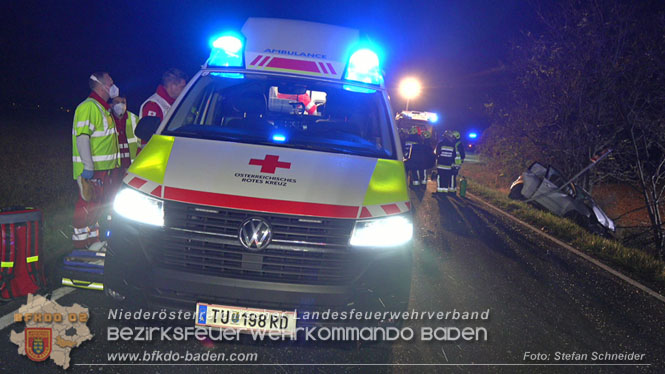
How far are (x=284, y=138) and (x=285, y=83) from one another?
90cm

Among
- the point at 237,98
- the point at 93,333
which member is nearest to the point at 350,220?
the point at 93,333

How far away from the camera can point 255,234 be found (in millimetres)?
2781

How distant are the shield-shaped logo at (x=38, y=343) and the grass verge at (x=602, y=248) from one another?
6684 millimetres

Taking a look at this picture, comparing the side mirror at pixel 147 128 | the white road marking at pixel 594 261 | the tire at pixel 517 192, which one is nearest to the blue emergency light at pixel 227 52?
the side mirror at pixel 147 128

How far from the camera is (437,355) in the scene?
11.4 ft

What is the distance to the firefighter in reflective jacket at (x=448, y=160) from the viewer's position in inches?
503

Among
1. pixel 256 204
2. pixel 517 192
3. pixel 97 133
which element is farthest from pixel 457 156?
pixel 256 204

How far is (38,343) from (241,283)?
162cm

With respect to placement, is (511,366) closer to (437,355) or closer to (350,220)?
(437,355)

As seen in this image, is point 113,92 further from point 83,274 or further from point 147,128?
point 83,274

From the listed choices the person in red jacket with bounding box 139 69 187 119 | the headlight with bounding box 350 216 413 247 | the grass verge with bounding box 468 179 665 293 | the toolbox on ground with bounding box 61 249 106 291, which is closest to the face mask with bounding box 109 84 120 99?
the person in red jacket with bounding box 139 69 187 119

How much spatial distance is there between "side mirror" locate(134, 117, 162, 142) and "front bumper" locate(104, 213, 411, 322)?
41.1 inches

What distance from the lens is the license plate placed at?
2.78 metres

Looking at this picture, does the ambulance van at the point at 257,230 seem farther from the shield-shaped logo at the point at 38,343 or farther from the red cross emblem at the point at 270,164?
the shield-shaped logo at the point at 38,343
